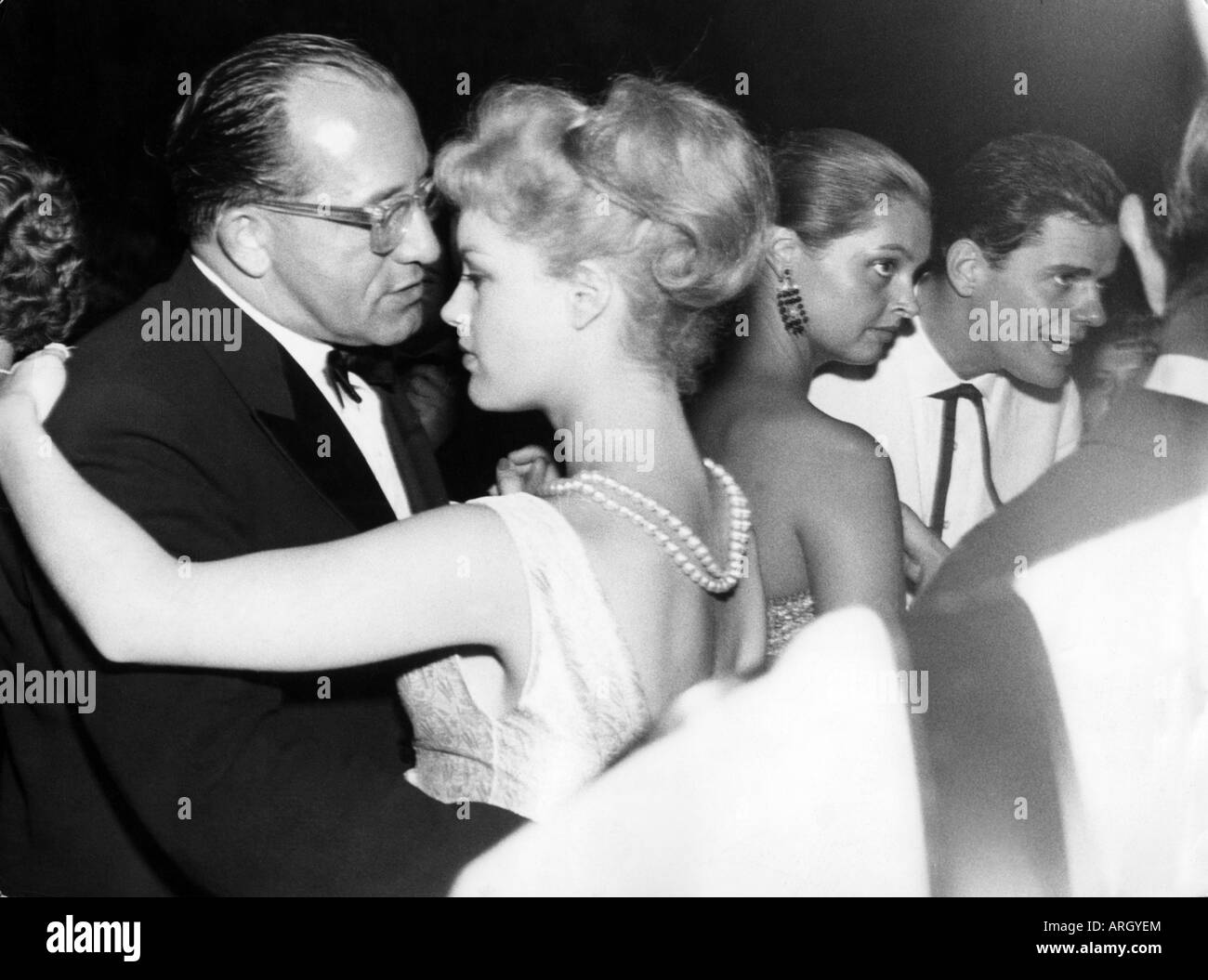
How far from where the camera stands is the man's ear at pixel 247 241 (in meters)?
2.13

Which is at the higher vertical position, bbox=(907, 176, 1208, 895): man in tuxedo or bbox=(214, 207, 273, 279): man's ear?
bbox=(214, 207, 273, 279): man's ear

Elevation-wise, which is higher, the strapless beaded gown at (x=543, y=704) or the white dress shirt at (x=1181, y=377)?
the white dress shirt at (x=1181, y=377)

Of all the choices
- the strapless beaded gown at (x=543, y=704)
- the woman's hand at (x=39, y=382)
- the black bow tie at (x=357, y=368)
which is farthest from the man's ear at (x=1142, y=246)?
the woman's hand at (x=39, y=382)

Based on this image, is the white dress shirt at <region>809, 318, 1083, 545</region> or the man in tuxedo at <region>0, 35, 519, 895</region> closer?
the man in tuxedo at <region>0, 35, 519, 895</region>

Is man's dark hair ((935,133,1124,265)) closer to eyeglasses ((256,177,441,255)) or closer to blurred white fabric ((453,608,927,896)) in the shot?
blurred white fabric ((453,608,927,896))

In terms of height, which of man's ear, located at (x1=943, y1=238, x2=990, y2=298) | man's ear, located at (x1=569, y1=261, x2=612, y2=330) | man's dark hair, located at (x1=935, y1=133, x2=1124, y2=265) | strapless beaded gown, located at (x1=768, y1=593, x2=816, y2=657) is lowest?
strapless beaded gown, located at (x1=768, y1=593, x2=816, y2=657)

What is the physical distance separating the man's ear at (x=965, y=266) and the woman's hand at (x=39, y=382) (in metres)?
1.53

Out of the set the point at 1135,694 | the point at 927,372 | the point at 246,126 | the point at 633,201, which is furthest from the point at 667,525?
the point at 1135,694

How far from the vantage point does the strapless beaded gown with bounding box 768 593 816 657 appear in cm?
222

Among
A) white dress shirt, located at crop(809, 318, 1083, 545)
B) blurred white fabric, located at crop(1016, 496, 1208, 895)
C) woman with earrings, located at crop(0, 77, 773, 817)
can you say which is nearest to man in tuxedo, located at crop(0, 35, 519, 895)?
woman with earrings, located at crop(0, 77, 773, 817)

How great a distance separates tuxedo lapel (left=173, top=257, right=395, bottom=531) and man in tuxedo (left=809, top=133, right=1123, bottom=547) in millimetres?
860

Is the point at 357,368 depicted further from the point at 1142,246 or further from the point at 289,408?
the point at 1142,246

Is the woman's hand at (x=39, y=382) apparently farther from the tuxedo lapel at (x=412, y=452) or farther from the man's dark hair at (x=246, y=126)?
the tuxedo lapel at (x=412, y=452)
